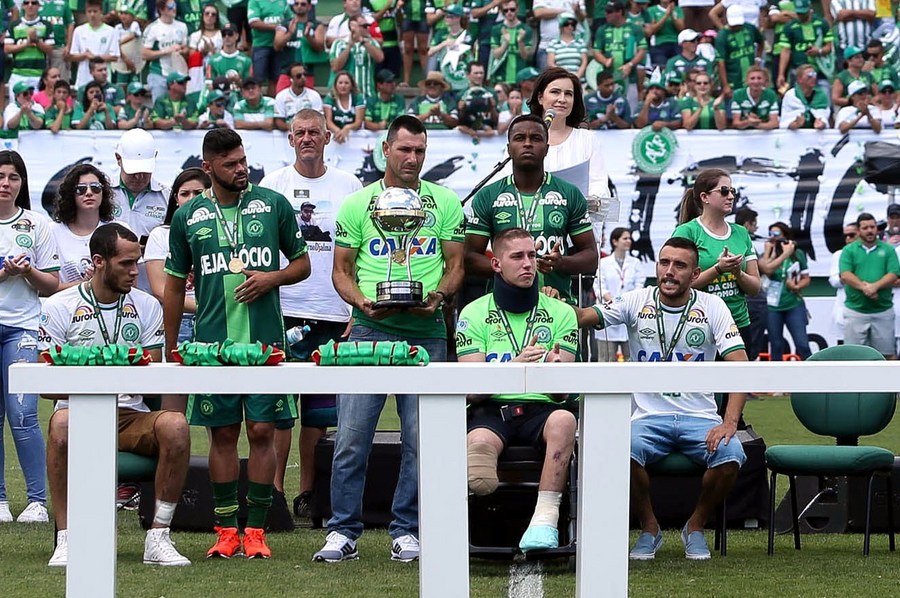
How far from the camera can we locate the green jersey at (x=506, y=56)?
680 inches

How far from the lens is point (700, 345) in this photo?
6484 mm

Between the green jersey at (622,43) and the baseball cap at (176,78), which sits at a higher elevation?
the green jersey at (622,43)

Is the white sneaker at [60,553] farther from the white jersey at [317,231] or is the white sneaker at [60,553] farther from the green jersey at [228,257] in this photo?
the white jersey at [317,231]

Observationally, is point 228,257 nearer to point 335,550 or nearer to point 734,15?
point 335,550

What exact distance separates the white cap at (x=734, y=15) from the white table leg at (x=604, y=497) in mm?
13728

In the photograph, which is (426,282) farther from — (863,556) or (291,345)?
(863,556)

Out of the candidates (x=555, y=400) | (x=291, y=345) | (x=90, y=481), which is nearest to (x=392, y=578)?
(x=555, y=400)

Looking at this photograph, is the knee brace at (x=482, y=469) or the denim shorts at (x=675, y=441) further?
the denim shorts at (x=675, y=441)

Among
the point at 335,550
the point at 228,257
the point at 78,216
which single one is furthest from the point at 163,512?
the point at 78,216

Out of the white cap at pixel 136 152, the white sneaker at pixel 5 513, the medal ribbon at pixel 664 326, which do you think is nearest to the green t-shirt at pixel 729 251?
the medal ribbon at pixel 664 326

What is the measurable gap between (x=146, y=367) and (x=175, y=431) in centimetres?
150

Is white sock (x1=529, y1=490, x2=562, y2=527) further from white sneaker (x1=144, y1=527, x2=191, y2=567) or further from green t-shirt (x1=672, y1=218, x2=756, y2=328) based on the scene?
green t-shirt (x1=672, y1=218, x2=756, y2=328)

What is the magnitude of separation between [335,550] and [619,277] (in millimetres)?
9678

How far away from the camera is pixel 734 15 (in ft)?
57.5
